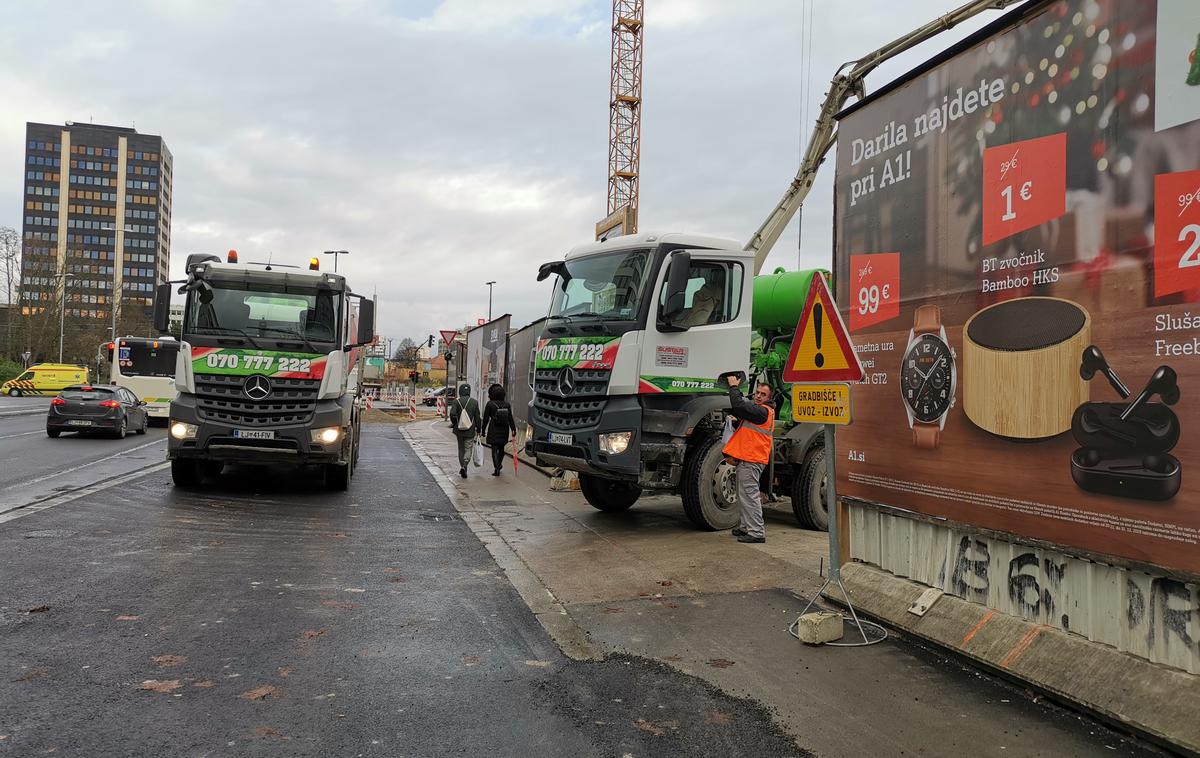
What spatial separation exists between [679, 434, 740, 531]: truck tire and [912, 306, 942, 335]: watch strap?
143 inches

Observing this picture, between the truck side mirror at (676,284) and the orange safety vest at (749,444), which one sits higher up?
the truck side mirror at (676,284)

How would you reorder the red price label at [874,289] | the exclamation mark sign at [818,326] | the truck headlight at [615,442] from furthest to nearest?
the truck headlight at [615,442] → the red price label at [874,289] → the exclamation mark sign at [818,326]

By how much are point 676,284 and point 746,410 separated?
1489 millimetres

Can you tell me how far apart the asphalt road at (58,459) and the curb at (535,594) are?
5400mm

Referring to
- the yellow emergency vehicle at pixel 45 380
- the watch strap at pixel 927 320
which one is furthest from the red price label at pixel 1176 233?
the yellow emergency vehicle at pixel 45 380

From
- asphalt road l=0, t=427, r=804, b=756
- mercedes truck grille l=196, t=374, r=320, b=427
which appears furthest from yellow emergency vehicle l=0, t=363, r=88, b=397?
asphalt road l=0, t=427, r=804, b=756

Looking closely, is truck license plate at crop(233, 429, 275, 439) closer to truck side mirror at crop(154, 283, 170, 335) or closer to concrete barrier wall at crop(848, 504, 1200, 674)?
truck side mirror at crop(154, 283, 170, 335)

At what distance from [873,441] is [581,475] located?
16.5 ft

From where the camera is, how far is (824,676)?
448 centimetres

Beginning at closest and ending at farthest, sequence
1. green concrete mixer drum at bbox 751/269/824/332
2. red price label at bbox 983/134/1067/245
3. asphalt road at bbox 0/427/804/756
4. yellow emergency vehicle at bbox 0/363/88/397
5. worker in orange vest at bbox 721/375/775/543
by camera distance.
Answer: asphalt road at bbox 0/427/804/756
red price label at bbox 983/134/1067/245
worker in orange vest at bbox 721/375/775/543
green concrete mixer drum at bbox 751/269/824/332
yellow emergency vehicle at bbox 0/363/88/397

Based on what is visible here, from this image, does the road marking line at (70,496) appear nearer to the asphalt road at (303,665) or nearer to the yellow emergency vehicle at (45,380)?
the asphalt road at (303,665)

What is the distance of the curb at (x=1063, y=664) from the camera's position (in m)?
3.57

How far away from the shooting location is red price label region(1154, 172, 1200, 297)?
3537 mm

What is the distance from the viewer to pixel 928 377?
5.27 m
